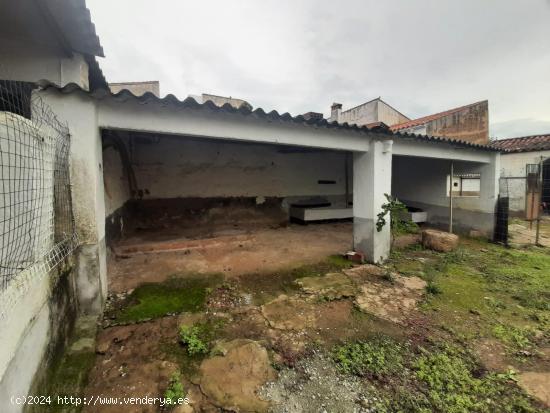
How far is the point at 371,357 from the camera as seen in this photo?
2859 millimetres

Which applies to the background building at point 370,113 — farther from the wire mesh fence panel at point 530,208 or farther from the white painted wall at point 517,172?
the wire mesh fence panel at point 530,208

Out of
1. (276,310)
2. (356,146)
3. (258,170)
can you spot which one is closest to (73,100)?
(276,310)

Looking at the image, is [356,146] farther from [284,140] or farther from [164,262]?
[164,262]

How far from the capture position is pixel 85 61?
4480mm

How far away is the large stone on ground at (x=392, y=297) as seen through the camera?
12.5 feet

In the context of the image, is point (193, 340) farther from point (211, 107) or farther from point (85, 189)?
point (211, 107)

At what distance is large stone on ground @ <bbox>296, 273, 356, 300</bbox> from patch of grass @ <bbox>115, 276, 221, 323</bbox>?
65.7 inches

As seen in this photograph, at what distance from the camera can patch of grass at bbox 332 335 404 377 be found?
268 cm

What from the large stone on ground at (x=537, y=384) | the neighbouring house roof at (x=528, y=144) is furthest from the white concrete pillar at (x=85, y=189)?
the neighbouring house roof at (x=528, y=144)

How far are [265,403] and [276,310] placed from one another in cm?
152

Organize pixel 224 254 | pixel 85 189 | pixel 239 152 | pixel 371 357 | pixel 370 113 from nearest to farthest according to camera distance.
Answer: pixel 371 357 < pixel 85 189 < pixel 224 254 < pixel 239 152 < pixel 370 113

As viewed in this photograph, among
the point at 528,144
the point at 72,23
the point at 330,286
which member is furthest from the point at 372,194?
the point at 528,144

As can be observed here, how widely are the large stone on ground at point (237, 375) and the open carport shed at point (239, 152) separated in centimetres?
183

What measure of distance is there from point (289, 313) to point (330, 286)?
1.19 meters
